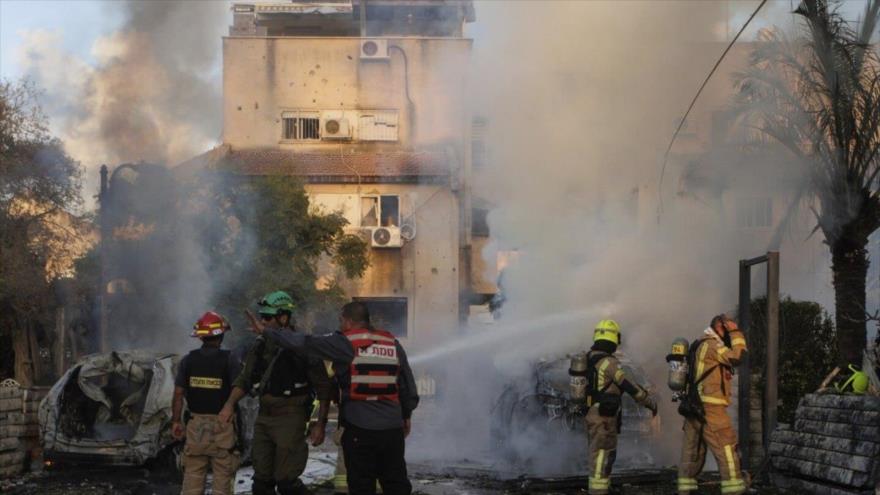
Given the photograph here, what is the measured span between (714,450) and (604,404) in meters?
1.07

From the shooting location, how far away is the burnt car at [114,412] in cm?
1220

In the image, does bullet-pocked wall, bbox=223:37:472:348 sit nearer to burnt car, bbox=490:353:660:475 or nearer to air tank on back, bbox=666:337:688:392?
burnt car, bbox=490:353:660:475

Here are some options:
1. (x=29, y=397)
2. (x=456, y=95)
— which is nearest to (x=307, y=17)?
(x=456, y=95)

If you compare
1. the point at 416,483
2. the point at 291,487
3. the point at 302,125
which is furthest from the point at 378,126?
the point at 291,487

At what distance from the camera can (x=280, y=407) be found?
28.7ft

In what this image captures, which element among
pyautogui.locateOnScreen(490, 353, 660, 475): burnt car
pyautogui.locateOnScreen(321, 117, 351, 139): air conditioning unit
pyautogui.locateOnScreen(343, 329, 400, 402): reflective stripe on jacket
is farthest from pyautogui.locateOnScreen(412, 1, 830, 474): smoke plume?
pyautogui.locateOnScreen(321, 117, 351, 139): air conditioning unit

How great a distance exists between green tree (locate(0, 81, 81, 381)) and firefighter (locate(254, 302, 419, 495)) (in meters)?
17.8

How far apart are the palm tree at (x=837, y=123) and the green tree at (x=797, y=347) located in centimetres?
95

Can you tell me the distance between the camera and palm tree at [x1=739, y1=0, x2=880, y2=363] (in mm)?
13758

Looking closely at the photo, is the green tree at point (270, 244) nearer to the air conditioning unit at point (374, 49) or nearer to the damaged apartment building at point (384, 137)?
the damaged apartment building at point (384, 137)

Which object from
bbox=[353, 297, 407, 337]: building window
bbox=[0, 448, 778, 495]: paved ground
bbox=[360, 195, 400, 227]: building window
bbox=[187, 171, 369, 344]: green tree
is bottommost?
bbox=[0, 448, 778, 495]: paved ground

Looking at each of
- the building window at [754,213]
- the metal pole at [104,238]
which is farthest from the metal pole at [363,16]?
the building window at [754,213]

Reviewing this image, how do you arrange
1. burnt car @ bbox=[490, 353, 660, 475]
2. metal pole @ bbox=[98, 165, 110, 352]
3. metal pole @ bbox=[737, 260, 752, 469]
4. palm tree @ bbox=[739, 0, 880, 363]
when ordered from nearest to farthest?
metal pole @ bbox=[737, 260, 752, 469] → burnt car @ bbox=[490, 353, 660, 475] → palm tree @ bbox=[739, 0, 880, 363] → metal pole @ bbox=[98, 165, 110, 352]

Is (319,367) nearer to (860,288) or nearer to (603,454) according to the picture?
(603,454)
